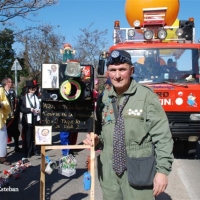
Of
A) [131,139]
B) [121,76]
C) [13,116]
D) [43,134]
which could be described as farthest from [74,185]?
[13,116]

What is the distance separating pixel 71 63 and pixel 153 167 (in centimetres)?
142

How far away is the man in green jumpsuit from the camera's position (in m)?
2.60

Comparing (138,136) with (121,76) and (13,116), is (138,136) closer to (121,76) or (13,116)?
(121,76)

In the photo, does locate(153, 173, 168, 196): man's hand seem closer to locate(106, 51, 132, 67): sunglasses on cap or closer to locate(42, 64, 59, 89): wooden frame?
locate(106, 51, 132, 67): sunglasses on cap

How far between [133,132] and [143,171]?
34 centimetres

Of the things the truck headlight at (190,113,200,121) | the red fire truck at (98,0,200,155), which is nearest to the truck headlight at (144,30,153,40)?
the red fire truck at (98,0,200,155)

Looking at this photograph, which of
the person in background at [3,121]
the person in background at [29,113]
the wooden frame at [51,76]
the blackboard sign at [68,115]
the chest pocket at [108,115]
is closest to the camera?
the chest pocket at [108,115]

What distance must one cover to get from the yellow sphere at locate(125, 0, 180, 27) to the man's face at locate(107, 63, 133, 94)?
18.1 ft

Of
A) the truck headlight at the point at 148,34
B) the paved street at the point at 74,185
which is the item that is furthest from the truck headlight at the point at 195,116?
the truck headlight at the point at 148,34

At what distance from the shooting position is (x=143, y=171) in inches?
104

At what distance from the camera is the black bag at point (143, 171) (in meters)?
2.63

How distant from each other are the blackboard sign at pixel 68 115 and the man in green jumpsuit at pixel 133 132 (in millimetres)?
780

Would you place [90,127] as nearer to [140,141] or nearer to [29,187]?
[140,141]

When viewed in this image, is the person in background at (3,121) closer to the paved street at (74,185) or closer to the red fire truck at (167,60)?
the paved street at (74,185)
